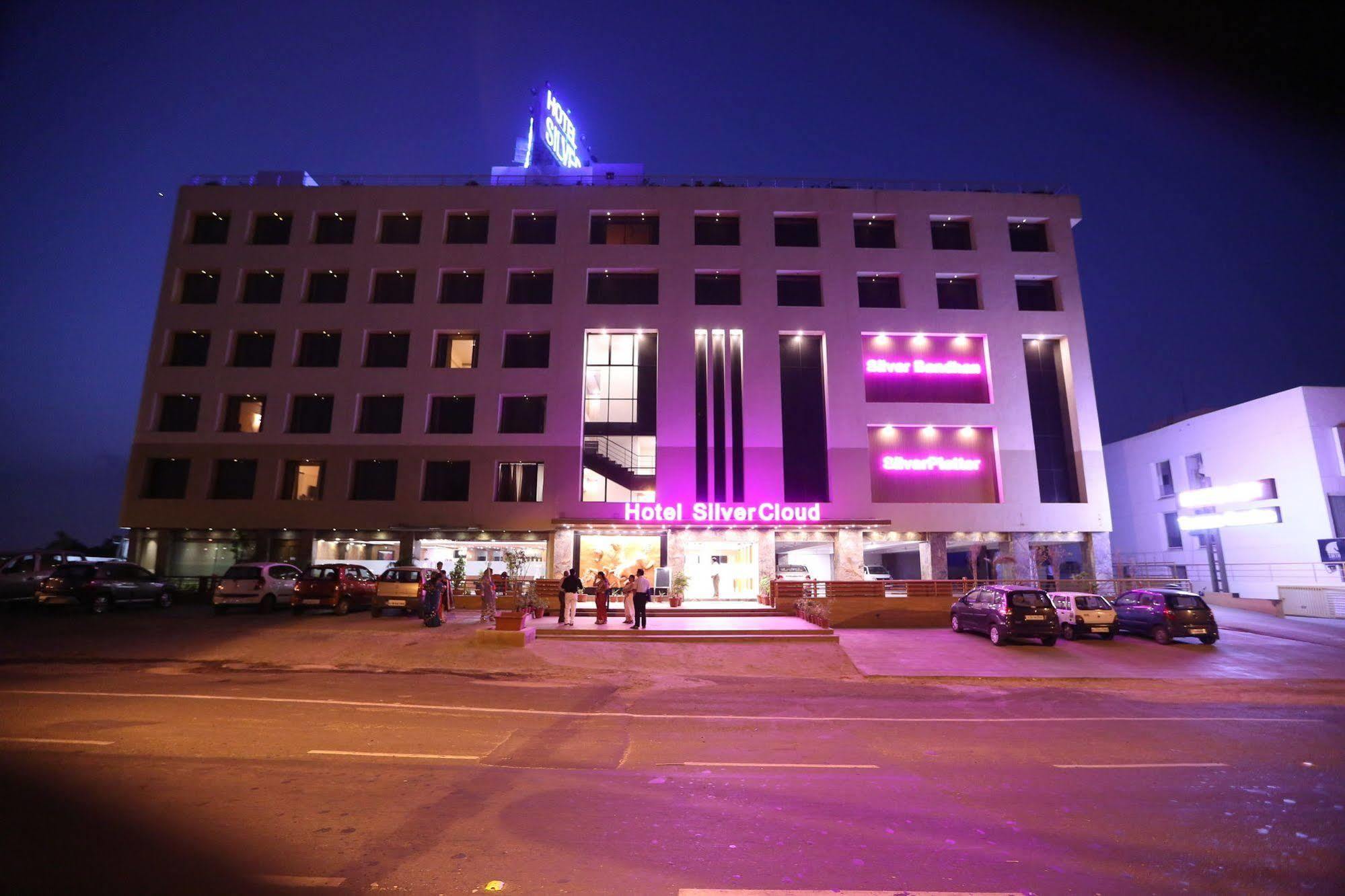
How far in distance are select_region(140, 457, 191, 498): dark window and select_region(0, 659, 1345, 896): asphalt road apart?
25.2 m

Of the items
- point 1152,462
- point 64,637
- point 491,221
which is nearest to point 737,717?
point 64,637

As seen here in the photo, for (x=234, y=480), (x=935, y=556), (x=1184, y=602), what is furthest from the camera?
(x=234, y=480)

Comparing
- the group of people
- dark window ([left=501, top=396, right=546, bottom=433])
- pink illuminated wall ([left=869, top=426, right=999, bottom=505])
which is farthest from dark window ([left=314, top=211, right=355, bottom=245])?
pink illuminated wall ([left=869, top=426, right=999, bottom=505])

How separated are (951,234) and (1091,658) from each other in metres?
25.4

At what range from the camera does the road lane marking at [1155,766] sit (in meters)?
7.54

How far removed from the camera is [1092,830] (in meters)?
5.49

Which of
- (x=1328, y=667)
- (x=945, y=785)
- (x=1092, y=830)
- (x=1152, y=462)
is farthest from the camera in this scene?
(x=1152, y=462)

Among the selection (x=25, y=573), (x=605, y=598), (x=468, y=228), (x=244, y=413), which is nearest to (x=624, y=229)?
(x=468, y=228)

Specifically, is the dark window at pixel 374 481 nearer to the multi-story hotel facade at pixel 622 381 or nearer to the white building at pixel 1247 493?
the multi-story hotel facade at pixel 622 381

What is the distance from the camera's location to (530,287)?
33375 mm

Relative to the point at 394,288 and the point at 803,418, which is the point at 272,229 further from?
the point at 803,418

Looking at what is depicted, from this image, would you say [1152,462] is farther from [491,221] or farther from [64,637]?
[64,637]

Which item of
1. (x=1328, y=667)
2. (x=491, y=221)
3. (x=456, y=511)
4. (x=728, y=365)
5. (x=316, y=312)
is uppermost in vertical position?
(x=491, y=221)

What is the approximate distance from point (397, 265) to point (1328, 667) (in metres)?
39.6
